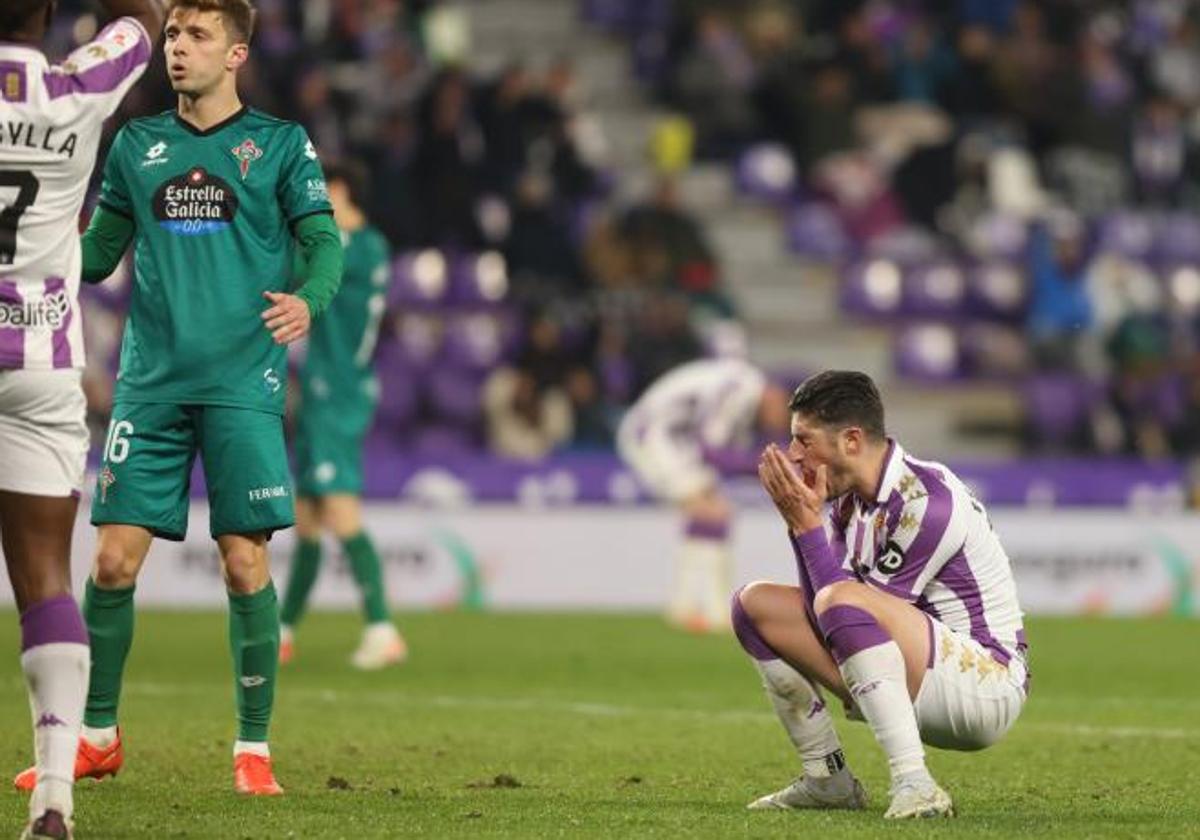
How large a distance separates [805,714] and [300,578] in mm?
5902

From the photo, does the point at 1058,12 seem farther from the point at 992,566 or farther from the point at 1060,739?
the point at 992,566

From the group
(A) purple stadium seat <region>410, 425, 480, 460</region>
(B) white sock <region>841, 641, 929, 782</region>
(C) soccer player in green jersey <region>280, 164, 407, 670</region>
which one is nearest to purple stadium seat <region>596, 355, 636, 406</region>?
(A) purple stadium seat <region>410, 425, 480, 460</region>

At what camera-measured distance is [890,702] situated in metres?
6.61

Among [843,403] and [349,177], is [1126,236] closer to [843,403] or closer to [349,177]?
[349,177]

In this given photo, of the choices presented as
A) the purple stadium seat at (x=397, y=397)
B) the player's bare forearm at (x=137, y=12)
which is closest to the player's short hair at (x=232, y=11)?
the player's bare forearm at (x=137, y=12)

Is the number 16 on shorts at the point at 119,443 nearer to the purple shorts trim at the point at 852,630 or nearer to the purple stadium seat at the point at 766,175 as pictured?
the purple shorts trim at the point at 852,630

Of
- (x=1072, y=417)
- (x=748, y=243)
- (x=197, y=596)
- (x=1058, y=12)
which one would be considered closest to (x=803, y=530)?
(x=197, y=596)

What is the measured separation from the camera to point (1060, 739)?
31.4ft

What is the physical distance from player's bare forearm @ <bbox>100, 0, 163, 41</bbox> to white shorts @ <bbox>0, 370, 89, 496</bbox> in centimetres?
97

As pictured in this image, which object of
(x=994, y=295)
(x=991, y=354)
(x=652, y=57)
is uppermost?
(x=652, y=57)

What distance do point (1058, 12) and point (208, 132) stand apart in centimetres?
1835

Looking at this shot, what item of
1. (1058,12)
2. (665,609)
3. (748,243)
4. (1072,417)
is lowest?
(665,609)

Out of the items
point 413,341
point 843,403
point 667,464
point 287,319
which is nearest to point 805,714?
point 843,403

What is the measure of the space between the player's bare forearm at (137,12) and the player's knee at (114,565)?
5.69 feet
